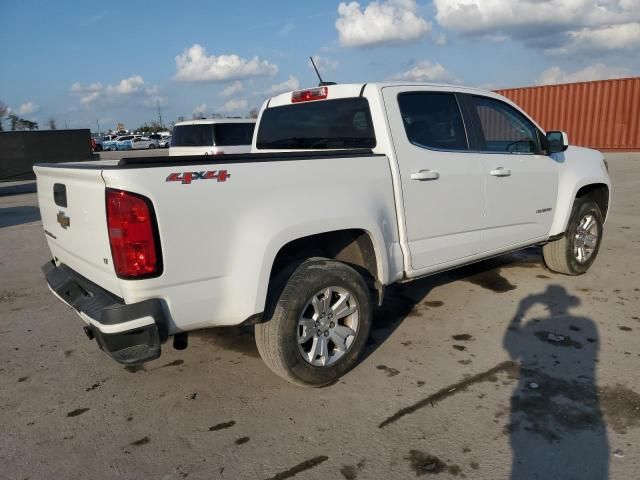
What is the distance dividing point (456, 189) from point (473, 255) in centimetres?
64

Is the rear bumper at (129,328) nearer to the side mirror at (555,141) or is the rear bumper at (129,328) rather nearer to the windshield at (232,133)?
the side mirror at (555,141)

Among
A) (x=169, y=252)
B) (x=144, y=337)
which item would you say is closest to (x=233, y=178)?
(x=169, y=252)

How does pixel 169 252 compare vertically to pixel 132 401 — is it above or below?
above

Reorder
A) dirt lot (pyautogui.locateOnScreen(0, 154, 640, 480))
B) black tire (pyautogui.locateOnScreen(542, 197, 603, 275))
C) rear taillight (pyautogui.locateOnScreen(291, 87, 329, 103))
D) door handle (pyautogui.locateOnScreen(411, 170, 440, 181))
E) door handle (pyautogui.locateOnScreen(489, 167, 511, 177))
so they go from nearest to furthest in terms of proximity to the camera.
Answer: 1. dirt lot (pyautogui.locateOnScreen(0, 154, 640, 480))
2. door handle (pyautogui.locateOnScreen(411, 170, 440, 181))
3. rear taillight (pyautogui.locateOnScreen(291, 87, 329, 103))
4. door handle (pyautogui.locateOnScreen(489, 167, 511, 177))
5. black tire (pyautogui.locateOnScreen(542, 197, 603, 275))

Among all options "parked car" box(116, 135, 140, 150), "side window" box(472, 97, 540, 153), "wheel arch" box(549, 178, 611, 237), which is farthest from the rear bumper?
"parked car" box(116, 135, 140, 150)

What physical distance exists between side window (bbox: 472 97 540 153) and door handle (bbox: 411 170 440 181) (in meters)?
0.90

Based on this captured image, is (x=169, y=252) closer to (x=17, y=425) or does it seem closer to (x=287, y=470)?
(x=287, y=470)

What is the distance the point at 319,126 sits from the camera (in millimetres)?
4027

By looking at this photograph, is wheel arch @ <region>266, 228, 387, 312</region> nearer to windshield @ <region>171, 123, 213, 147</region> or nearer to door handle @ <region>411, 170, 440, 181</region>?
door handle @ <region>411, 170, 440, 181</region>

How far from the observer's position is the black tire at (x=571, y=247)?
205 inches

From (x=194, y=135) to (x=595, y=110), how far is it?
1752 centimetres

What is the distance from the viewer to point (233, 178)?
2641mm

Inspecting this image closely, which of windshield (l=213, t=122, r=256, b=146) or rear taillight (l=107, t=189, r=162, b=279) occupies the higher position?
windshield (l=213, t=122, r=256, b=146)

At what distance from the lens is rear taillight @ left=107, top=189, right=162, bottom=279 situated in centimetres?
239
